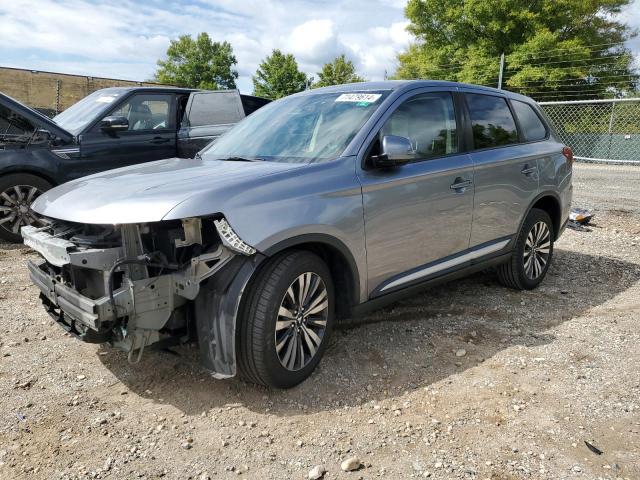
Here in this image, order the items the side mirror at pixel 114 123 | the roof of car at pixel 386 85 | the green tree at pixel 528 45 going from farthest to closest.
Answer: the green tree at pixel 528 45
the side mirror at pixel 114 123
the roof of car at pixel 386 85

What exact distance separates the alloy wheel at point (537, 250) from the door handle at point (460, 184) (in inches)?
47.6

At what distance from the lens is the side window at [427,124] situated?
12.2 feet

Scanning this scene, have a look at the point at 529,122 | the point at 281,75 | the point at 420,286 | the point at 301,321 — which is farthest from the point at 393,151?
the point at 281,75

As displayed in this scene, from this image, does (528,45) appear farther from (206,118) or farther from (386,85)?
(386,85)

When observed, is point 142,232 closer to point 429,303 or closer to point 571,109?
point 429,303

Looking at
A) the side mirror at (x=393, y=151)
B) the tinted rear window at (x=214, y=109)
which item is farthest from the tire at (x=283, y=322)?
the tinted rear window at (x=214, y=109)

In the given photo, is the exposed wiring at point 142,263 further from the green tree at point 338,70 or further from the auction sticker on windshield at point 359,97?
the green tree at point 338,70

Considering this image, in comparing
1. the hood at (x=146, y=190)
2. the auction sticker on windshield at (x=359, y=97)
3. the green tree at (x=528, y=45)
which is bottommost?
the hood at (x=146, y=190)

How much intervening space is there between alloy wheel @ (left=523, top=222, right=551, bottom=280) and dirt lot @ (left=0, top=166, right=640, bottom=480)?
2.22 ft

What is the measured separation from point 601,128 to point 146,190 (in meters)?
16.8

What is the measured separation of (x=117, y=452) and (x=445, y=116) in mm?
3209

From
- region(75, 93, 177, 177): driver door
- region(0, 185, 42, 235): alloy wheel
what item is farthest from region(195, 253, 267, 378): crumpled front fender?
region(75, 93, 177, 177): driver door

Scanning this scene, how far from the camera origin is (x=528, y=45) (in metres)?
27.6

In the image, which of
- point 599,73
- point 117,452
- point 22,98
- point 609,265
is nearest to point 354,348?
point 117,452
